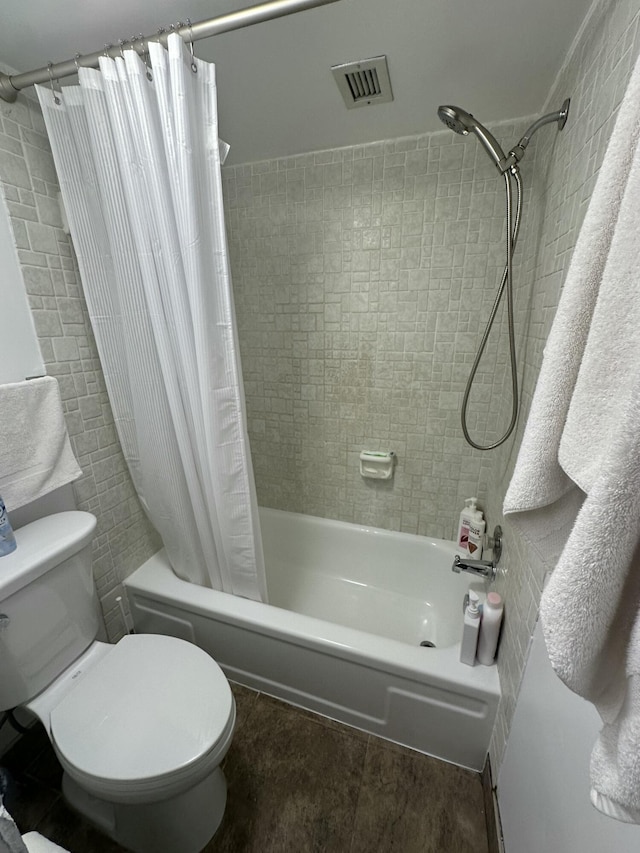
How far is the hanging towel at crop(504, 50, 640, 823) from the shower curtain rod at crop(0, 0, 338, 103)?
2.44ft

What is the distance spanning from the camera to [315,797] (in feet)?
3.56

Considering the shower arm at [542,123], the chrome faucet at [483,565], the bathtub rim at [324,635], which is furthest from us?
the chrome faucet at [483,565]

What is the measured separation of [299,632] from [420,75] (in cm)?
178

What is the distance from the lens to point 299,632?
1.19 metres

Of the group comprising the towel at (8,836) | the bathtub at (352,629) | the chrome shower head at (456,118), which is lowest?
the bathtub at (352,629)

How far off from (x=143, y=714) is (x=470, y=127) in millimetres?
1871

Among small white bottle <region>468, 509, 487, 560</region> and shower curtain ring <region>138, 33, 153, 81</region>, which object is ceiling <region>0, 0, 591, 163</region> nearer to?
shower curtain ring <region>138, 33, 153, 81</region>

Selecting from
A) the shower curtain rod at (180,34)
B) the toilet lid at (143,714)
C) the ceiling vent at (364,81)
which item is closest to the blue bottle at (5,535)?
the toilet lid at (143,714)

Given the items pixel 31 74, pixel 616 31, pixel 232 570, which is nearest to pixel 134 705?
pixel 232 570

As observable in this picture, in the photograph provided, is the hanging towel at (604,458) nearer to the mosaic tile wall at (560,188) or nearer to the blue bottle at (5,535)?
the mosaic tile wall at (560,188)

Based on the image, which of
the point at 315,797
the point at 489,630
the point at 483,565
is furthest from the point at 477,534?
the point at 315,797

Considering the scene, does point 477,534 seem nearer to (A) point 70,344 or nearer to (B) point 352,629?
(B) point 352,629

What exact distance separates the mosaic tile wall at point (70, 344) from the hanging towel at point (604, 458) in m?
1.35

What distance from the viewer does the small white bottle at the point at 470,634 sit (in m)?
1.07
